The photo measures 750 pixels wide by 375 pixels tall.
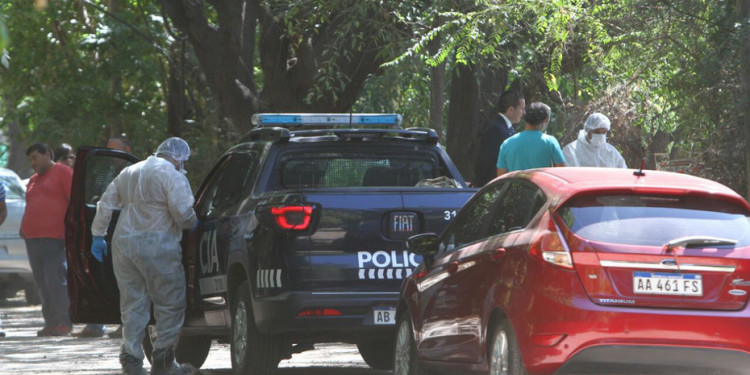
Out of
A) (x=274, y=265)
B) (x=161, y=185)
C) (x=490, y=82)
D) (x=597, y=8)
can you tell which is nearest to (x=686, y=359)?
(x=274, y=265)

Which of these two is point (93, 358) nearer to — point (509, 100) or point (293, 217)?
point (293, 217)

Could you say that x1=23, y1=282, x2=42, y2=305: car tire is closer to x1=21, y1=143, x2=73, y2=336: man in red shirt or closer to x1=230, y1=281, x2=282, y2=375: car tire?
x1=21, y1=143, x2=73, y2=336: man in red shirt

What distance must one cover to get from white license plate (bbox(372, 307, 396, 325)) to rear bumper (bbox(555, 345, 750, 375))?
2.69m

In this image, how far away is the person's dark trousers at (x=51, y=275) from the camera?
49.1ft

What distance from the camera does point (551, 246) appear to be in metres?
6.33

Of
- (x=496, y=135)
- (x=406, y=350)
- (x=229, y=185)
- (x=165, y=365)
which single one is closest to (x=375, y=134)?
(x=229, y=185)

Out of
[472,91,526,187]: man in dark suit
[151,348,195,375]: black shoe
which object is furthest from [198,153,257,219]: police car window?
[472,91,526,187]: man in dark suit

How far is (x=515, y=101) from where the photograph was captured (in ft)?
39.9

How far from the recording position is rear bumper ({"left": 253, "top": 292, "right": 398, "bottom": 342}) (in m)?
8.64

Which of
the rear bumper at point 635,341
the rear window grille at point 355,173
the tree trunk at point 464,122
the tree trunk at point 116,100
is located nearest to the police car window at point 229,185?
the rear window grille at point 355,173

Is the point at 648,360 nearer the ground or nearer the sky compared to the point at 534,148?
nearer the ground

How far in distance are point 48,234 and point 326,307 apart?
7.10 metres

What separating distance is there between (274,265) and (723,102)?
6.47 m

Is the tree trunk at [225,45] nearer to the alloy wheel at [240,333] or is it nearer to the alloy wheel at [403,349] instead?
the alloy wheel at [240,333]
